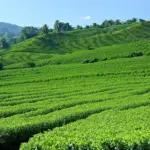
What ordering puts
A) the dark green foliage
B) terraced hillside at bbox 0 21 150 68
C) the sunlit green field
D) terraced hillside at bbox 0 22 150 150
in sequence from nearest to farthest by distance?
1. the sunlit green field
2. terraced hillside at bbox 0 22 150 150
3. the dark green foliage
4. terraced hillside at bbox 0 21 150 68

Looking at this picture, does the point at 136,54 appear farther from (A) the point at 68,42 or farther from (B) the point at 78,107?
(A) the point at 68,42

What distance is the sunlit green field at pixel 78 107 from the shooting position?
2084 cm

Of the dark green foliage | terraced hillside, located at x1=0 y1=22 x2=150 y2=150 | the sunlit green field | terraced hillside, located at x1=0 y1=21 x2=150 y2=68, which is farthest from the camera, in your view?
terraced hillside, located at x1=0 y1=21 x2=150 y2=68

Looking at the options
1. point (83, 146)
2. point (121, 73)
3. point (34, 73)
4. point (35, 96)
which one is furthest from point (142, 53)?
point (83, 146)

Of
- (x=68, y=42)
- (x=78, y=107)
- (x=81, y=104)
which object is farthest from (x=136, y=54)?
(x=68, y=42)

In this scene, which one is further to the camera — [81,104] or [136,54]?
[136,54]

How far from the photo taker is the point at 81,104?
4219 centimetres

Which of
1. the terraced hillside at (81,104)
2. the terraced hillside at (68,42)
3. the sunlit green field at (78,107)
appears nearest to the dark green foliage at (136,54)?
the terraced hillside at (81,104)

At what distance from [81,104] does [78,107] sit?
3.55 meters

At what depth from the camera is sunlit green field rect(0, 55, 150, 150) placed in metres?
20.8

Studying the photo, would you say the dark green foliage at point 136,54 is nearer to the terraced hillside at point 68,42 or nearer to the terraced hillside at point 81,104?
the terraced hillside at point 81,104

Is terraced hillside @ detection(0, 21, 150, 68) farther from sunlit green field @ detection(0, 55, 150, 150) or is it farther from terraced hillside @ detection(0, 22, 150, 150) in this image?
sunlit green field @ detection(0, 55, 150, 150)

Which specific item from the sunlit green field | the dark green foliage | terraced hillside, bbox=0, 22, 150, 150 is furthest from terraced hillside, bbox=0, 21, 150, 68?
the sunlit green field

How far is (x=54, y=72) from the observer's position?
78.2 meters
